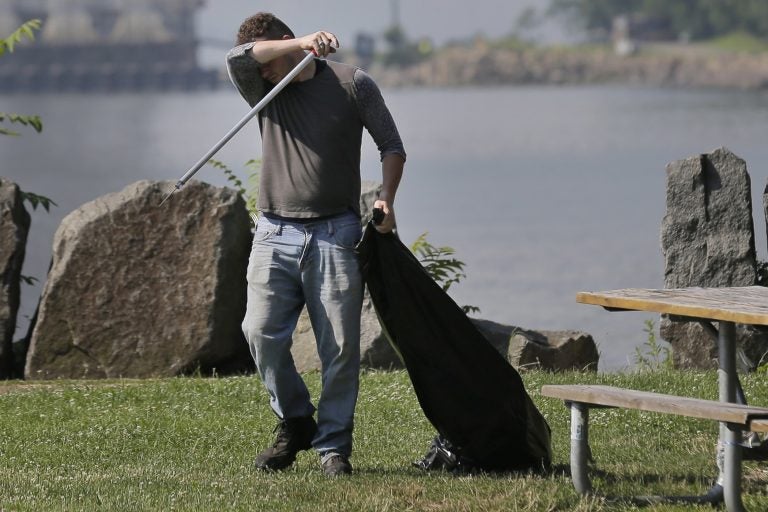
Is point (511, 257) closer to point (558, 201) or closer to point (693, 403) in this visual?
point (558, 201)

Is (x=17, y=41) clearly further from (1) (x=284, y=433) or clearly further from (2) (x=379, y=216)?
(2) (x=379, y=216)

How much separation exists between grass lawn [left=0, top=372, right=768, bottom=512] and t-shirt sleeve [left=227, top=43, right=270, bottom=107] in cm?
180

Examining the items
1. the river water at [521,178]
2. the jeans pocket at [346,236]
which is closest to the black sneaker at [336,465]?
the jeans pocket at [346,236]

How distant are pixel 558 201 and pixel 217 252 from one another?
93.4 feet

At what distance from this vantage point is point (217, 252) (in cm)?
1159

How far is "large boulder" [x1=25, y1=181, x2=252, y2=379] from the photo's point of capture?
11633 millimetres

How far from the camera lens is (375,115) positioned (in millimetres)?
6832

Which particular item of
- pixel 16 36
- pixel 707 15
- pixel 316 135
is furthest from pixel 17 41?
pixel 707 15

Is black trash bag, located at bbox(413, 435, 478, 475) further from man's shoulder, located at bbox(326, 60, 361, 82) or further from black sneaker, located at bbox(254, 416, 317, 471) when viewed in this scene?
man's shoulder, located at bbox(326, 60, 361, 82)

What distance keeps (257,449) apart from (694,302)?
2.98m

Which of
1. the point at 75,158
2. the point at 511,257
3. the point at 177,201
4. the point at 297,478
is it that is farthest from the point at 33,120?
the point at 75,158

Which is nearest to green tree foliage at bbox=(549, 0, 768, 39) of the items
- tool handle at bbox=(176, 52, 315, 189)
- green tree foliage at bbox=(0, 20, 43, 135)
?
green tree foliage at bbox=(0, 20, 43, 135)

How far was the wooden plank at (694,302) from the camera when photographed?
18.6 feet

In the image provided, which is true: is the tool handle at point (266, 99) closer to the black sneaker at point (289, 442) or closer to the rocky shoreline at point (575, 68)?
the black sneaker at point (289, 442)
